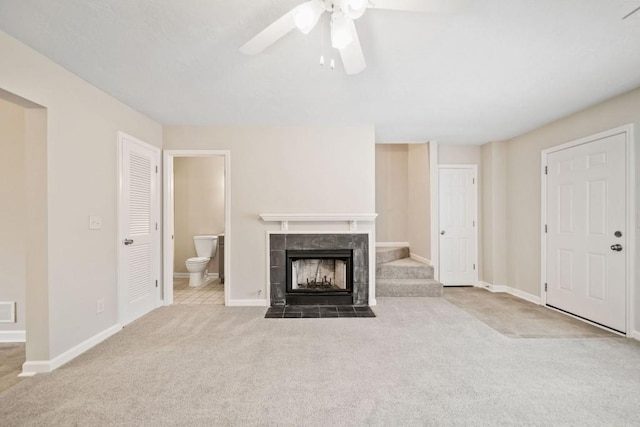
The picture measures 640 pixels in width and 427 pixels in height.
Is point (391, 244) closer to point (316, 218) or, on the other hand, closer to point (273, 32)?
point (316, 218)

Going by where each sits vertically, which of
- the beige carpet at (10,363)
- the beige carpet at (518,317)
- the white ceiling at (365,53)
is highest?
the white ceiling at (365,53)

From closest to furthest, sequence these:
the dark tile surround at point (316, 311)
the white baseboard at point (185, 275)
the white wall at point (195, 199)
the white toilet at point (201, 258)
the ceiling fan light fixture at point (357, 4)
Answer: the ceiling fan light fixture at point (357, 4) → the dark tile surround at point (316, 311) → the white toilet at point (201, 258) → the white baseboard at point (185, 275) → the white wall at point (195, 199)

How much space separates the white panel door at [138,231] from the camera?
3078mm

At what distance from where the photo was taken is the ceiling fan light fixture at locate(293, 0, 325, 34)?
4.50ft

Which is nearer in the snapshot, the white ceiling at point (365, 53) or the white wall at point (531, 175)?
the white ceiling at point (365, 53)

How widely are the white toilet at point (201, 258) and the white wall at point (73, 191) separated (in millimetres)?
1844

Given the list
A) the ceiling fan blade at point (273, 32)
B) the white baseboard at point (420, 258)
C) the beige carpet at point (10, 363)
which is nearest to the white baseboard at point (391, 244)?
the white baseboard at point (420, 258)

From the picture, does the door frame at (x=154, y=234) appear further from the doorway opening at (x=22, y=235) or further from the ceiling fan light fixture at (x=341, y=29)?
the ceiling fan light fixture at (x=341, y=29)

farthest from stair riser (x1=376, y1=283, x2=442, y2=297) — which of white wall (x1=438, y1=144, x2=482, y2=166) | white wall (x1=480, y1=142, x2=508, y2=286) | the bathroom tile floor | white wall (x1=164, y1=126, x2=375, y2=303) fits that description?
the bathroom tile floor

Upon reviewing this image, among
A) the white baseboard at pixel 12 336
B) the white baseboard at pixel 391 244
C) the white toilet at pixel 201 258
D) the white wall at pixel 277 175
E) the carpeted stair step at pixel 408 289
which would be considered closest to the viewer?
the white baseboard at pixel 12 336

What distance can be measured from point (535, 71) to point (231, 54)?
2383 mm

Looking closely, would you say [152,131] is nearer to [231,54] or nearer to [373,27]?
[231,54]

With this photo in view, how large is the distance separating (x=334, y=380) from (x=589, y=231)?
3199mm

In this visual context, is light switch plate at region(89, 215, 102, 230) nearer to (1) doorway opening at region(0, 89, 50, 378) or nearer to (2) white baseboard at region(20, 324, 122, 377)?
Result: (1) doorway opening at region(0, 89, 50, 378)
